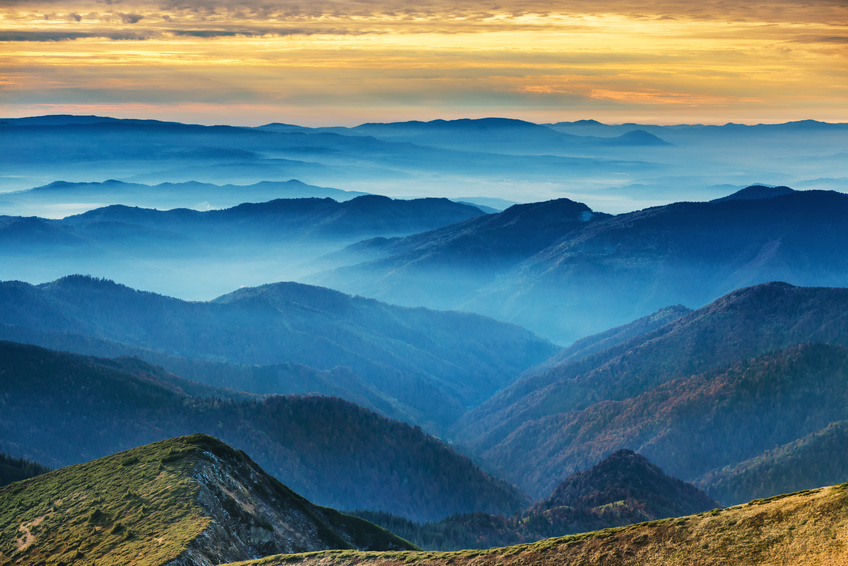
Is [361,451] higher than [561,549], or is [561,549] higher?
[561,549]

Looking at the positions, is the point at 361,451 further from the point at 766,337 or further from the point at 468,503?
the point at 766,337

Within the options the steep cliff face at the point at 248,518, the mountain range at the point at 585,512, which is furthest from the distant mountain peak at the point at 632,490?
the steep cliff face at the point at 248,518

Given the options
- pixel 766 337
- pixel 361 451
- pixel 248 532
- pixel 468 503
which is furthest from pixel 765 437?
pixel 248 532

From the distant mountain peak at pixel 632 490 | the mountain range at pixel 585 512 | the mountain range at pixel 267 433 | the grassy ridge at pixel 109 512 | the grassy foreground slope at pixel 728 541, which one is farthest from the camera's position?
the mountain range at pixel 267 433

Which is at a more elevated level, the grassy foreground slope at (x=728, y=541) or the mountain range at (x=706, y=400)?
the grassy foreground slope at (x=728, y=541)

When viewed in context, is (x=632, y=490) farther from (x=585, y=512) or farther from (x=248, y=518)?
(x=248, y=518)

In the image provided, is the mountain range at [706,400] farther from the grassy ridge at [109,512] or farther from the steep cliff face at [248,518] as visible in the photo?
the grassy ridge at [109,512]

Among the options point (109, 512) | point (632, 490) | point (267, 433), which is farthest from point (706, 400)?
point (109, 512)
